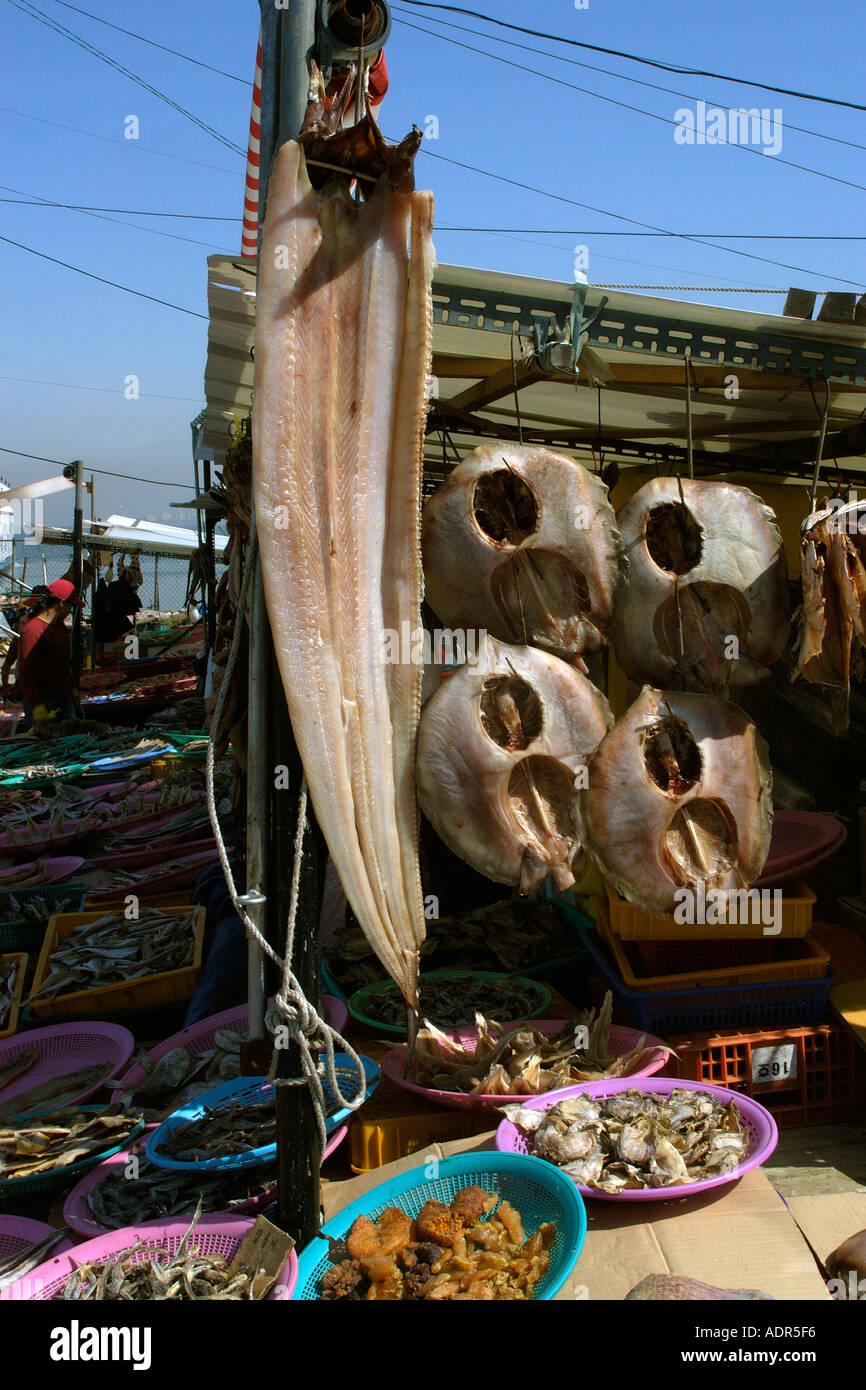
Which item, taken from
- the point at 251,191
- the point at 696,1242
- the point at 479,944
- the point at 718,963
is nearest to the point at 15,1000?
the point at 479,944

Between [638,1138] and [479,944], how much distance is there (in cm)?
223

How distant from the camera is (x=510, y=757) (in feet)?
8.65

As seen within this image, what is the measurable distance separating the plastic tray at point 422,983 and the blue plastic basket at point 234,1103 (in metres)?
0.47

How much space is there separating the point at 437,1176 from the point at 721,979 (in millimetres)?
1723

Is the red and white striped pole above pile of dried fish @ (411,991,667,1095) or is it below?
above

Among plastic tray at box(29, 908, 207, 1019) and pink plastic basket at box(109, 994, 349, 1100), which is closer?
pink plastic basket at box(109, 994, 349, 1100)

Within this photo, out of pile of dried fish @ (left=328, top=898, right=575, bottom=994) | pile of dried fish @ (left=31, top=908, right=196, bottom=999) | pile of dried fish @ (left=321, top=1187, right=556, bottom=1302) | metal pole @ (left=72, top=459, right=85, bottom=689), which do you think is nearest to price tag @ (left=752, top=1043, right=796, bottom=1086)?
pile of dried fish @ (left=328, top=898, right=575, bottom=994)

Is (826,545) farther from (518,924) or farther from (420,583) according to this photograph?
(518,924)

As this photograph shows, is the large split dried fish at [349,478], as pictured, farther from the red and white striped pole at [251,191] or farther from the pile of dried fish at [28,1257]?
the red and white striped pole at [251,191]

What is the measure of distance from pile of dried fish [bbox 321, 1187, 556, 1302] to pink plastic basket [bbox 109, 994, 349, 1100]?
1397 mm

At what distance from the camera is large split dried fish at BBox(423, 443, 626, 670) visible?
9.12 feet

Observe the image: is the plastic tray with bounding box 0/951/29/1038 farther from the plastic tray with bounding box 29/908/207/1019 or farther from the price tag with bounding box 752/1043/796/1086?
the price tag with bounding box 752/1043/796/1086

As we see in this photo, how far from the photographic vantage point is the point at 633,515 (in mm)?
2971
